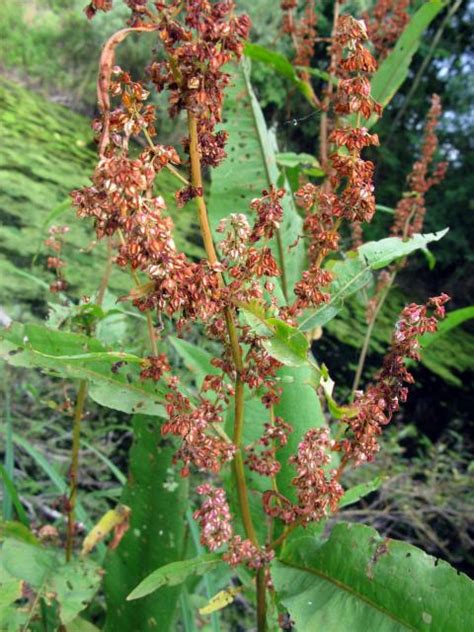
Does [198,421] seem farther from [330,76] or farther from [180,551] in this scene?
[330,76]

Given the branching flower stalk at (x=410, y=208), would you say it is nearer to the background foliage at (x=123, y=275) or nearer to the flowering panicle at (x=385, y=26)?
the flowering panicle at (x=385, y=26)

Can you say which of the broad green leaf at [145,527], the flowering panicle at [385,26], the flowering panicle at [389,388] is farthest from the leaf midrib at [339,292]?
the flowering panicle at [385,26]

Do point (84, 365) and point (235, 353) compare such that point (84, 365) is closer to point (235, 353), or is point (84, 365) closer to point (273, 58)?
point (235, 353)

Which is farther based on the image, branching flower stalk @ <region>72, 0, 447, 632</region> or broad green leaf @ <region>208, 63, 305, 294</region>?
broad green leaf @ <region>208, 63, 305, 294</region>

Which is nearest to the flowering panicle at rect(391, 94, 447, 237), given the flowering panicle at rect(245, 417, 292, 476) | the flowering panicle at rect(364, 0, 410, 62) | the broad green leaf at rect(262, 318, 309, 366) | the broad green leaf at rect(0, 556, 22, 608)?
the flowering panicle at rect(364, 0, 410, 62)

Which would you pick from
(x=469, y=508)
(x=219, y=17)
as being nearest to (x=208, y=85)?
(x=219, y=17)

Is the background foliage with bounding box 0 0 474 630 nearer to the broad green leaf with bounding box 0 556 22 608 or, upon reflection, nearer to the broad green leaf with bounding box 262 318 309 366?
the broad green leaf with bounding box 0 556 22 608

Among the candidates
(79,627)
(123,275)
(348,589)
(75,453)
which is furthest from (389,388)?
(123,275)
